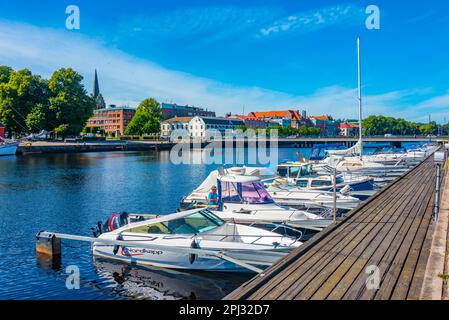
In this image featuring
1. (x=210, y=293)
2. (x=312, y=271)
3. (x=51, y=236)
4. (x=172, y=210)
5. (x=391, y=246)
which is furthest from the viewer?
(x=172, y=210)

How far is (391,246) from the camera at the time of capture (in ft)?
33.3

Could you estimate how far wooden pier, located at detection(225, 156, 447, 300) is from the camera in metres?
7.16

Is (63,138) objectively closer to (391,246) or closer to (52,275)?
(52,275)

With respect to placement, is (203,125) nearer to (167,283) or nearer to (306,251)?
(167,283)

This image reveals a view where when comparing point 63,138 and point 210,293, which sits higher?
point 63,138

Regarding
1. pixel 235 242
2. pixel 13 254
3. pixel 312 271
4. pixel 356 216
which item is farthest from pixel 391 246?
pixel 13 254

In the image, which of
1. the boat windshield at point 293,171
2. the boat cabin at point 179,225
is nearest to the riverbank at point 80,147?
the boat windshield at point 293,171

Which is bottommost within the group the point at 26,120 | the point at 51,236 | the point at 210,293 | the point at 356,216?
the point at 210,293

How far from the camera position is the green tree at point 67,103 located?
301 feet

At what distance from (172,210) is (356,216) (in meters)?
15.6

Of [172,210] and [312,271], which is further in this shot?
[172,210]

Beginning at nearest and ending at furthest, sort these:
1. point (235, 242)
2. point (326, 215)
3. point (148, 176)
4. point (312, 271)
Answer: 1. point (312, 271)
2. point (235, 242)
3. point (326, 215)
4. point (148, 176)

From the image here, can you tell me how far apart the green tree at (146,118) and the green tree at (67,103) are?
3528cm

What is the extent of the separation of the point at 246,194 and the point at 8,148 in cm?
7558
